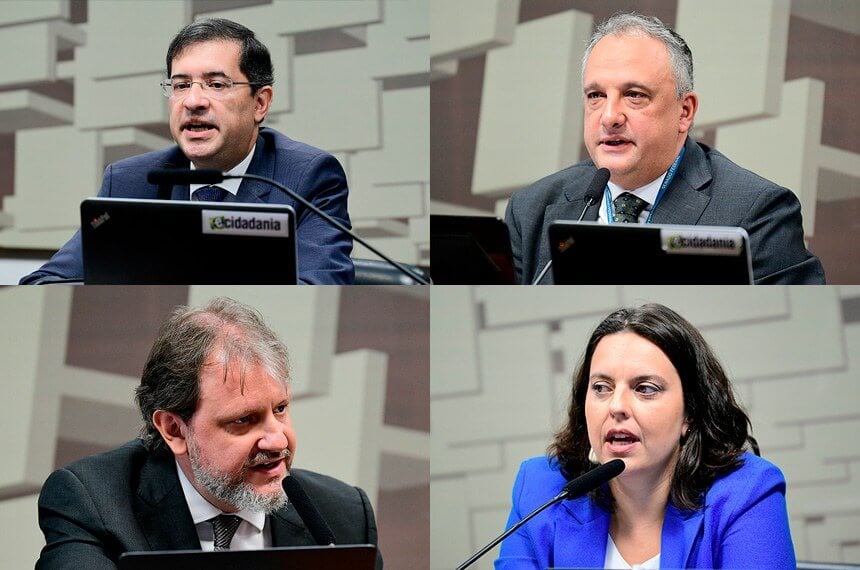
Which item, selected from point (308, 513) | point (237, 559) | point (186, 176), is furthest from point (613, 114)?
point (237, 559)

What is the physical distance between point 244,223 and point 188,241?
0.40 ft

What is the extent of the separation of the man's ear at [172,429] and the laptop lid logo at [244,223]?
0.44m

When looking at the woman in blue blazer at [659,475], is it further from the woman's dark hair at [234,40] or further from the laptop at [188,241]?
the woman's dark hair at [234,40]

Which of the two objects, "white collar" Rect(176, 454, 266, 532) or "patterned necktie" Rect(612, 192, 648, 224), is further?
"patterned necktie" Rect(612, 192, 648, 224)

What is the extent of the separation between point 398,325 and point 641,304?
0.63 meters

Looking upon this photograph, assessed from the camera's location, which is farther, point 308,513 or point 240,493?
point 240,493

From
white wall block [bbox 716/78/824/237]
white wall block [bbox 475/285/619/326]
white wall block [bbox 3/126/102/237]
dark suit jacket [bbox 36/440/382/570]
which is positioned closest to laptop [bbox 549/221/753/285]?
white wall block [bbox 475/285/619/326]

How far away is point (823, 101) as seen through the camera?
13.9 ft

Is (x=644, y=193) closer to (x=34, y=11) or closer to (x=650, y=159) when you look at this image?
(x=650, y=159)

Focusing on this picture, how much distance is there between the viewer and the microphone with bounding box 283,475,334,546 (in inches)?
73.4

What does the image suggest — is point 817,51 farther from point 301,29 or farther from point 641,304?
point 641,304

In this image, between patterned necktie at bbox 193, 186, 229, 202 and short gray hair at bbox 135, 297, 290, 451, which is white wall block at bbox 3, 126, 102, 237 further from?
short gray hair at bbox 135, 297, 290, 451

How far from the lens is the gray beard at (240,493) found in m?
2.26

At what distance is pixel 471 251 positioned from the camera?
8.23 ft
